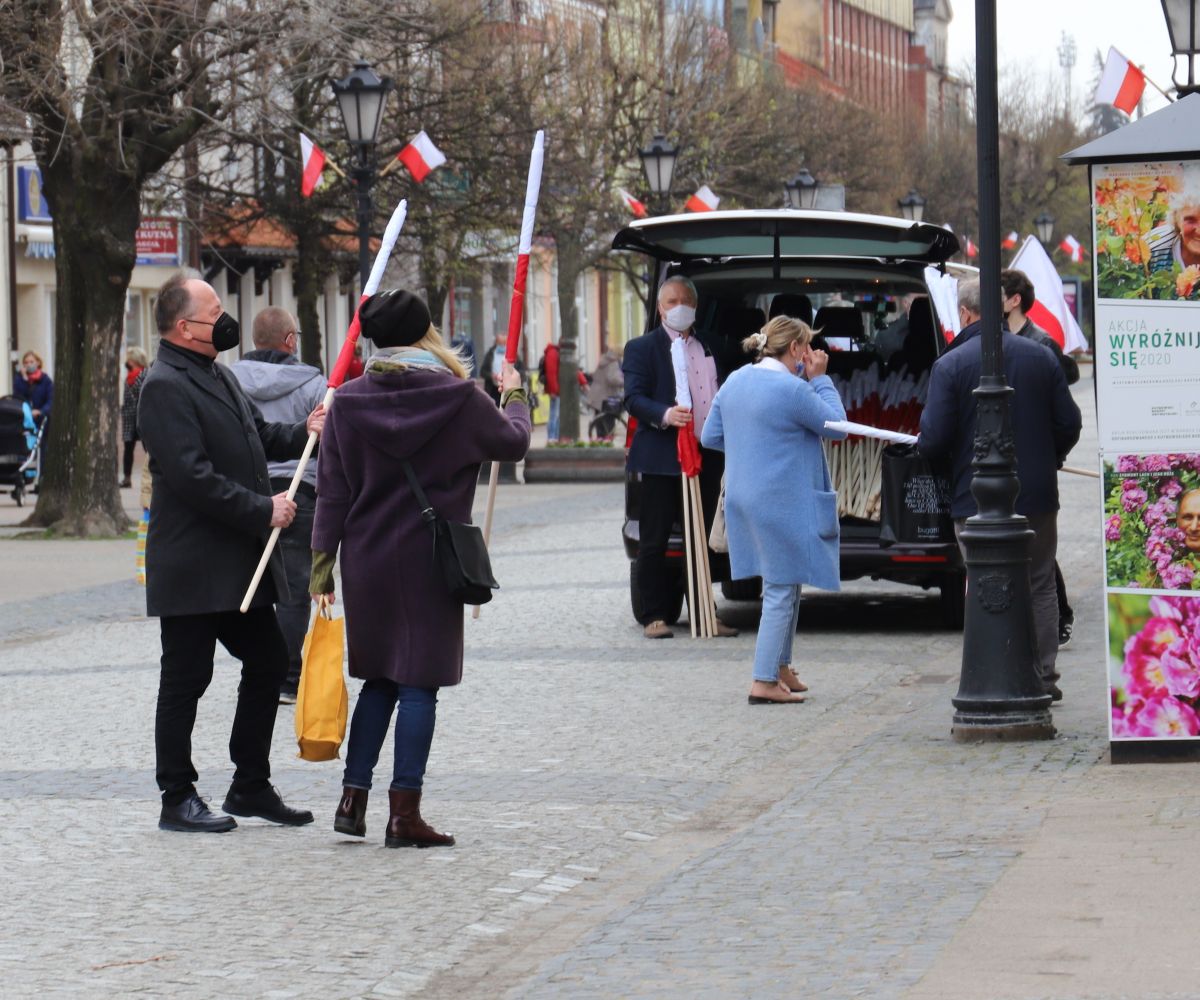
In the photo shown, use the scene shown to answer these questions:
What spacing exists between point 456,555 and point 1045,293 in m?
7.36

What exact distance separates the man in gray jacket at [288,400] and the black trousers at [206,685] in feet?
8.30

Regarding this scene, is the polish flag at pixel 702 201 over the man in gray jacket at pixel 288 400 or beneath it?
over

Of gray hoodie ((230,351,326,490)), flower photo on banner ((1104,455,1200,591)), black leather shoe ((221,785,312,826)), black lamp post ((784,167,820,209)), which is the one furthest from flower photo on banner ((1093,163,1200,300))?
black lamp post ((784,167,820,209))

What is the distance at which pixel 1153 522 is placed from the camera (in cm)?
865

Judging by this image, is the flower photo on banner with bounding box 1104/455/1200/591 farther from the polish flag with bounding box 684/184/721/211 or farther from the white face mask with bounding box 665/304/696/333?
the polish flag with bounding box 684/184/721/211

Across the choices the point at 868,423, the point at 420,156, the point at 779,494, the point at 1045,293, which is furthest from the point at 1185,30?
the point at 779,494

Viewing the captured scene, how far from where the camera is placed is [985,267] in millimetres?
9445

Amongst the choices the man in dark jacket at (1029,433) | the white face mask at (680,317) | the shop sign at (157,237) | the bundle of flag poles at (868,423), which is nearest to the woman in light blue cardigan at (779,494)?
the man in dark jacket at (1029,433)

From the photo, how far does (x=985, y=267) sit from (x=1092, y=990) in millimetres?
4527

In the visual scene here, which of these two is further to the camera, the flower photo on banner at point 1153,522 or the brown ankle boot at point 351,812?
the flower photo on banner at point 1153,522

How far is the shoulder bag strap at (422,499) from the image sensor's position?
743cm

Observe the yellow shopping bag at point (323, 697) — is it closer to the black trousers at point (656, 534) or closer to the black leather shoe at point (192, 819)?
the black leather shoe at point (192, 819)

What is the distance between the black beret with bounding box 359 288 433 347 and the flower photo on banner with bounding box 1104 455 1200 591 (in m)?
2.60

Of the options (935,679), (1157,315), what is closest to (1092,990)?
(1157,315)
